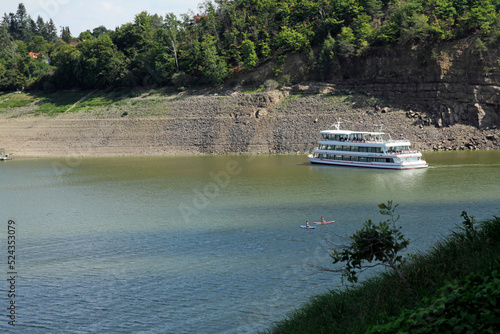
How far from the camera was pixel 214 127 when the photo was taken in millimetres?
88875

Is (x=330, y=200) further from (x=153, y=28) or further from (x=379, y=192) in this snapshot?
(x=153, y=28)

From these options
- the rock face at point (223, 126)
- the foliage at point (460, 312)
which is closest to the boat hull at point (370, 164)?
the rock face at point (223, 126)

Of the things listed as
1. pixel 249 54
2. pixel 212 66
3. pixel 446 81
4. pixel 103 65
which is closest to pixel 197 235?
pixel 446 81

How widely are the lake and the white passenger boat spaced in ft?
7.30

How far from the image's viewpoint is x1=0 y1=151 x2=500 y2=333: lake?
2098cm

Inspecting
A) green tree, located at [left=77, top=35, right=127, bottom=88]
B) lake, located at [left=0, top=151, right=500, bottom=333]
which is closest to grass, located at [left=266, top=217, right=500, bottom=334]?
lake, located at [left=0, top=151, right=500, bottom=333]

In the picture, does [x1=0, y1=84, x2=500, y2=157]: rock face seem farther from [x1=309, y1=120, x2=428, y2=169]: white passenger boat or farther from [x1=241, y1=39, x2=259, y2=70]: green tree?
[x1=309, y1=120, x2=428, y2=169]: white passenger boat

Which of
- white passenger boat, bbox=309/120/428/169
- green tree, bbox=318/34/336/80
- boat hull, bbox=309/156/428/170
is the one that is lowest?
boat hull, bbox=309/156/428/170

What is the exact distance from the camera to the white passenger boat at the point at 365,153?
198 ft

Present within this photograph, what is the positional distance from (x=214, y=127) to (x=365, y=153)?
33082 millimetres

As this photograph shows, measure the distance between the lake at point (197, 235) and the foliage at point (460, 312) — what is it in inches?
333

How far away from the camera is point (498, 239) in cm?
1427

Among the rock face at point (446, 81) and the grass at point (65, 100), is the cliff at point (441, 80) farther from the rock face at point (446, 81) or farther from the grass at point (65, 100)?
the grass at point (65, 100)

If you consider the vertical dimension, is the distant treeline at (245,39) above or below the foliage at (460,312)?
above
